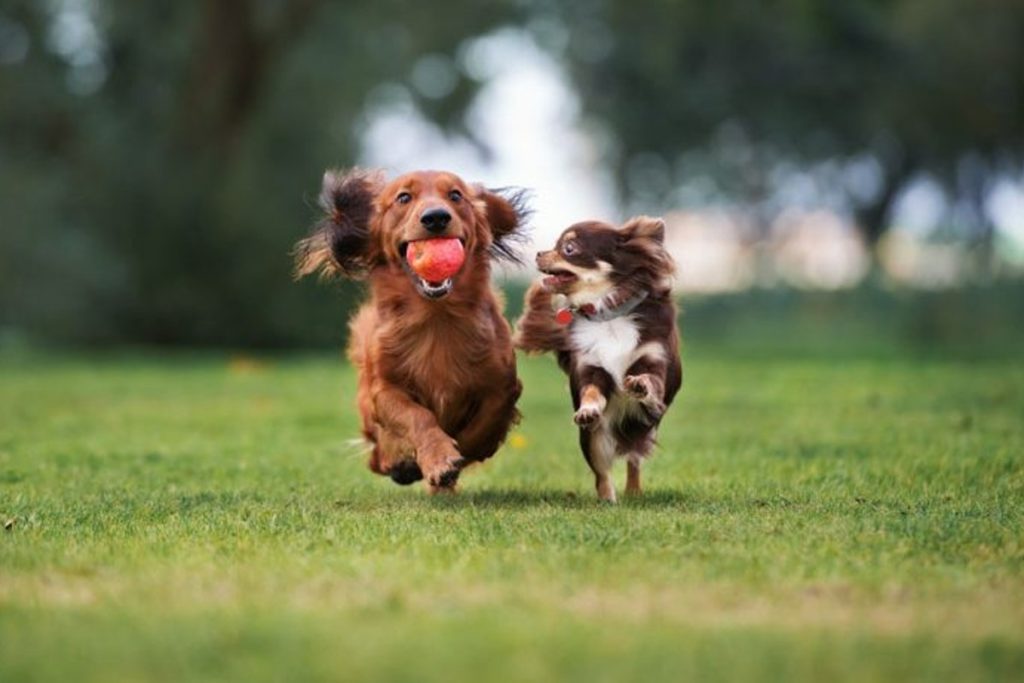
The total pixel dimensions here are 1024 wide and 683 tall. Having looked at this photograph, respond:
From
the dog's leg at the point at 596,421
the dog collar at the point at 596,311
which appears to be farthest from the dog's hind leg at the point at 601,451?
the dog collar at the point at 596,311

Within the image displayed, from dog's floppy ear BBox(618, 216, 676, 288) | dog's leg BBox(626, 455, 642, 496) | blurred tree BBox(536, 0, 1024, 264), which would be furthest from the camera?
blurred tree BBox(536, 0, 1024, 264)

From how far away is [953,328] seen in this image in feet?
80.2

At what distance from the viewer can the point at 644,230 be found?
21.9 feet

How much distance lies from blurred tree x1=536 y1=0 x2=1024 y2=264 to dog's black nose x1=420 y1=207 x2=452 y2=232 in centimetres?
2175

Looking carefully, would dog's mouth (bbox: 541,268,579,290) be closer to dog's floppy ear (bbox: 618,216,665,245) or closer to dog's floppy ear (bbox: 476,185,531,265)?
dog's floppy ear (bbox: 618,216,665,245)

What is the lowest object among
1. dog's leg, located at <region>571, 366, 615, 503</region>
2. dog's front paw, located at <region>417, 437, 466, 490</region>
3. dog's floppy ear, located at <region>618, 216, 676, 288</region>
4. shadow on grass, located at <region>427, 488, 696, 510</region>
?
shadow on grass, located at <region>427, 488, 696, 510</region>

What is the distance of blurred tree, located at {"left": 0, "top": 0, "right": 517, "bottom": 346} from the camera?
2319cm

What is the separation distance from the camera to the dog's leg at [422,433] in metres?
6.40

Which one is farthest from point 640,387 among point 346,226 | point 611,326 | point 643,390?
point 346,226

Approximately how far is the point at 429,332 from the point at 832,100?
104 ft

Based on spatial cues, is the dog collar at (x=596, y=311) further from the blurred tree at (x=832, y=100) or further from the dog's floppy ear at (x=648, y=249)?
the blurred tree at (x=832, y=100)

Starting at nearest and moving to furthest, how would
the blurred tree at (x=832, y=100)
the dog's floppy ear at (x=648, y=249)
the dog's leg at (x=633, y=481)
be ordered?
the dog's floppy ear at (x=648, y=249) < the dog's leg at (x=633, y=481) < the blurred tree at (x=832, y=100)

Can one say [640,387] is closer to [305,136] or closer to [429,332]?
[429,332]

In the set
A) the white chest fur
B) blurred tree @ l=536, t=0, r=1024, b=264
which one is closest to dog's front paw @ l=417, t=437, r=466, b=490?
the white chest fur
